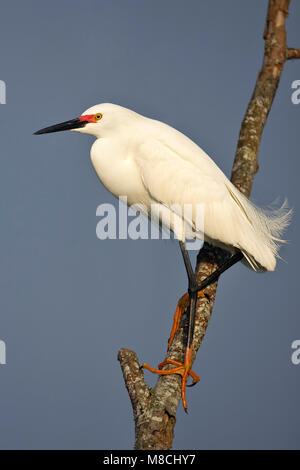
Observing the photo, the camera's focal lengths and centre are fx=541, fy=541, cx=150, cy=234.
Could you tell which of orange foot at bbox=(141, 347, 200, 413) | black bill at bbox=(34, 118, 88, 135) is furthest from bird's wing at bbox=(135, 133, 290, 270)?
orange foot at bbox=(141, 347, 200, 413)

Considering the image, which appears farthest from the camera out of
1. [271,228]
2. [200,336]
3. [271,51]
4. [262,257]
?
[271,51]

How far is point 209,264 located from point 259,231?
338mm

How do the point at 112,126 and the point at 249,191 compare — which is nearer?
the point at 112,126

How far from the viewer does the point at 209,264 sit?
3.01m

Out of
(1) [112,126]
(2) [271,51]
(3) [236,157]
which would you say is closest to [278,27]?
(2) [271,51]

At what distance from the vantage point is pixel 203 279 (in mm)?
2879

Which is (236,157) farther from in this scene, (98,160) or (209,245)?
(98,160)

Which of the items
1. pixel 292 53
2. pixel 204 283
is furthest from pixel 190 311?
pixel 292 53

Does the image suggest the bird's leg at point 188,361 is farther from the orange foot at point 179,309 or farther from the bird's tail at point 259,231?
the bird's tail at point 259,231

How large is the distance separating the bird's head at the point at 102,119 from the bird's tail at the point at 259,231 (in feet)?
2.31

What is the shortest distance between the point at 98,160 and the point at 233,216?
799 millimetres

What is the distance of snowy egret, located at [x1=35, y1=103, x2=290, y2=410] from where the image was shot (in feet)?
9.23

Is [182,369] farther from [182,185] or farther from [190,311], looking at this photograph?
[182,185]

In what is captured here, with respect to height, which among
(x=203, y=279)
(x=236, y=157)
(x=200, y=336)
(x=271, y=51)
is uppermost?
(x=271, y=51)
